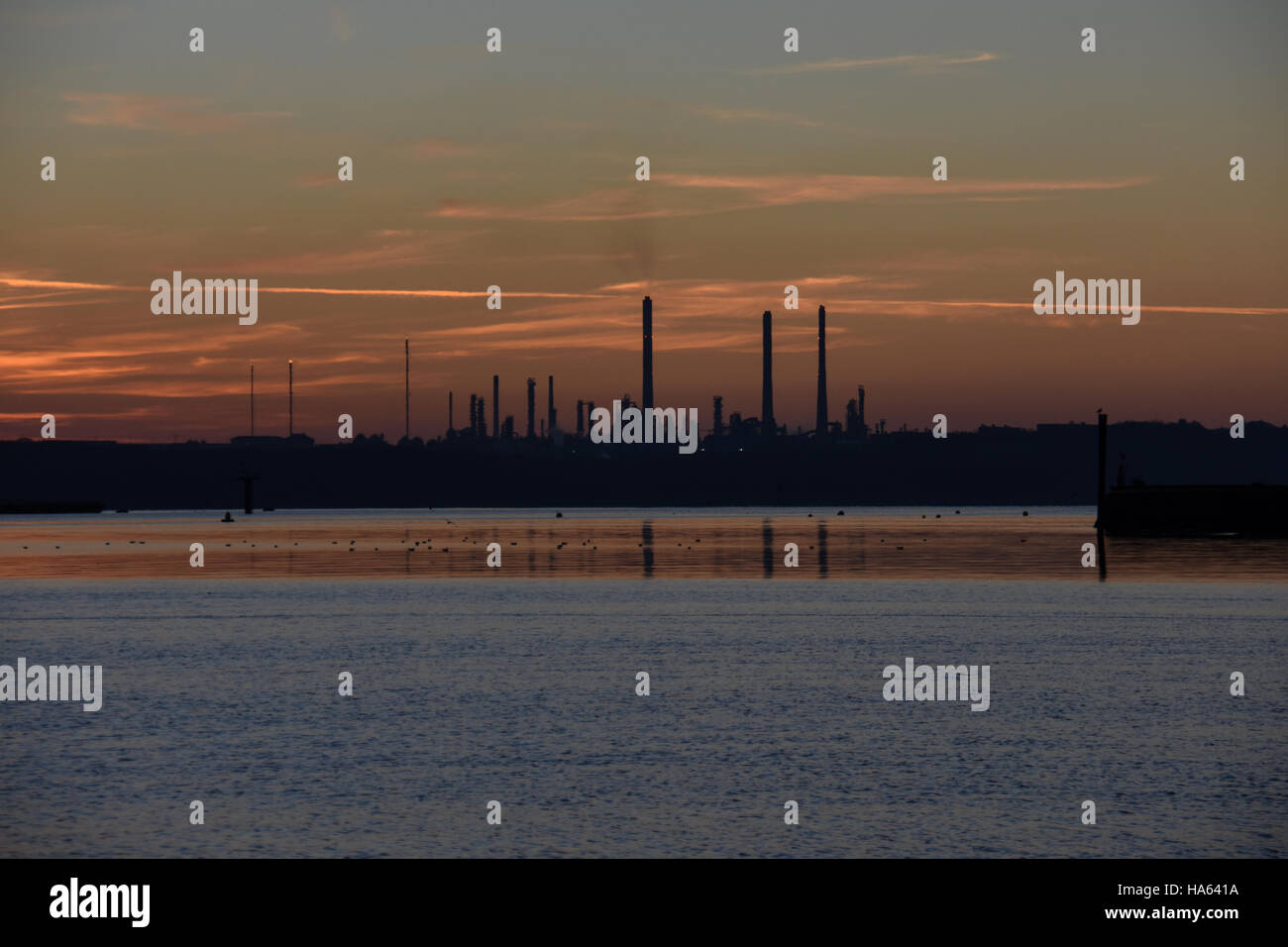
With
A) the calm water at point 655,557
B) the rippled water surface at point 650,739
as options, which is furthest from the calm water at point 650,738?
the calm water at point 655,557


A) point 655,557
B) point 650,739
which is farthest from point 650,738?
point 655,557

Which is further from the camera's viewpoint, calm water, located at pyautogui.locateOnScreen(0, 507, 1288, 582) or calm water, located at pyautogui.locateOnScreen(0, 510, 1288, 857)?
calm water, located at pyautogui.locateOnScreen(0, 507, 1288, 582)

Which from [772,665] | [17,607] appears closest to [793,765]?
[772,665]

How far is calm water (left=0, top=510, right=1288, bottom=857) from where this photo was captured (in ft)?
60.2

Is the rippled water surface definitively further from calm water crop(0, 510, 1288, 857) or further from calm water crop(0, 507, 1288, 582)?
calm water crop(0, 507, 1288, 582)

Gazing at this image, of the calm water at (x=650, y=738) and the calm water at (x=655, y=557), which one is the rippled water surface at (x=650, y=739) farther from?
the calm water at (x=655, y=557)

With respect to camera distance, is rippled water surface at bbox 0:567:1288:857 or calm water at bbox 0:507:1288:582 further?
calm water at bbox 0:507:1288:582

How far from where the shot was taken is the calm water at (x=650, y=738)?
1834 centimetres

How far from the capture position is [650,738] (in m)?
25.0

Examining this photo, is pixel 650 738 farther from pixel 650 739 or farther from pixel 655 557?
pixel 655 557

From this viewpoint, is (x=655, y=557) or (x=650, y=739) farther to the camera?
(x=655, y=557)

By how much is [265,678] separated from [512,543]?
302 ft

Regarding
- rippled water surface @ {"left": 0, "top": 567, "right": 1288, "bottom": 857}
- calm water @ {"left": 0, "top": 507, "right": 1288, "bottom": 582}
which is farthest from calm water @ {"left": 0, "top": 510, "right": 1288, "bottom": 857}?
calm water @ {"left": 0, "top": 507, "right": 1288, "bottom": 582}
